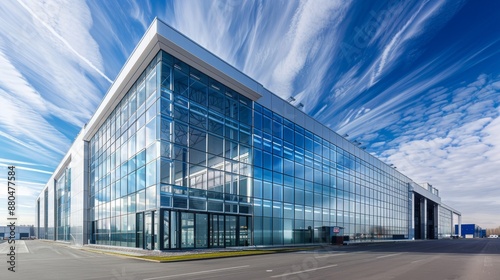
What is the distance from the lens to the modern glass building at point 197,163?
24.3 metres

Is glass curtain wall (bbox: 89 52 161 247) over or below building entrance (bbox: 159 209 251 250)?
over

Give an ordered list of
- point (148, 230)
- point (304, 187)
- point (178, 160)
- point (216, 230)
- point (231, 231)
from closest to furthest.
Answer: point (178, 160) < point (148, 230) < point (216, 230) < point (231, 231) < point (304, 187)

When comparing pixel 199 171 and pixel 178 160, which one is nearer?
pixel 178 160

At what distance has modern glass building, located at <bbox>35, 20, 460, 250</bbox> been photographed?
79.9 feet

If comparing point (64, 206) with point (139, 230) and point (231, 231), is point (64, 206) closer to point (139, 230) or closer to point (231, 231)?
point (139, 230)

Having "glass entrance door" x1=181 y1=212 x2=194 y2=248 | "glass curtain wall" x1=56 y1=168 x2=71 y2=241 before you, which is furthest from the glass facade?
"glass curtain wall" x1=56 y1=168 x2=71 y2=241

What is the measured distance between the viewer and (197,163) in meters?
25.9

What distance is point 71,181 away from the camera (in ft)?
168

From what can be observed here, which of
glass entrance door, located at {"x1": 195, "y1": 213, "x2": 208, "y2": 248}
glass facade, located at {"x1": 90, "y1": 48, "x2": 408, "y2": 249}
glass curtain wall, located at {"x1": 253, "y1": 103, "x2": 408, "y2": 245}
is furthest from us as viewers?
glass curtain wall, located at {"x1": 253, "y1": 103, "x2": 408, "y2": 245}

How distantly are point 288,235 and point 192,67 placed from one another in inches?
794

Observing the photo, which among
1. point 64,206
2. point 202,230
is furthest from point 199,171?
point 64,206

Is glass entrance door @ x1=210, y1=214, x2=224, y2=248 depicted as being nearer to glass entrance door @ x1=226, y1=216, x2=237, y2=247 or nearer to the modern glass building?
the modern glass building

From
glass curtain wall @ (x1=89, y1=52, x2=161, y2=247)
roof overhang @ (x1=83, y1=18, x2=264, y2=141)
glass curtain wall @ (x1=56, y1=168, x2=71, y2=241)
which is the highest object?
roof overhang @ (x1=83, y1=18, x2=264, y2=141)

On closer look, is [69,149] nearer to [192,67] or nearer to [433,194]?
[192,67]
